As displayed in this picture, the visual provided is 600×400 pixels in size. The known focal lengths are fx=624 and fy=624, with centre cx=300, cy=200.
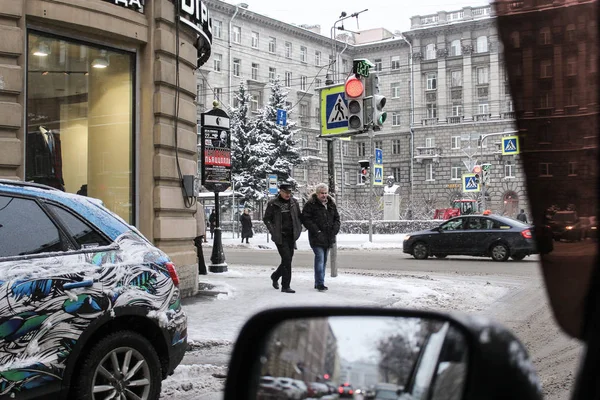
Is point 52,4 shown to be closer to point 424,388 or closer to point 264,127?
point 424,388

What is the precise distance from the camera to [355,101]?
12617 millimetres

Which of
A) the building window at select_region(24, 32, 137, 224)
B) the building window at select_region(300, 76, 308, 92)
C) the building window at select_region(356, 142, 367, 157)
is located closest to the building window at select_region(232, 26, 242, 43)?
the building window at select_region(300, 76, 308, 92)

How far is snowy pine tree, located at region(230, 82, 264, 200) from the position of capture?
52.3 metres

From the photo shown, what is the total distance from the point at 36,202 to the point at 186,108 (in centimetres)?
643

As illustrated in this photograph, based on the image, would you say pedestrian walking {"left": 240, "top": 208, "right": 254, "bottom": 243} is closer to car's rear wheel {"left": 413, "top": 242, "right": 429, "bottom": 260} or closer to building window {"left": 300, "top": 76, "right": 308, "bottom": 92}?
car's rear wheel {"left": 413, "top": 242, "right": 429, "bottom": 260}

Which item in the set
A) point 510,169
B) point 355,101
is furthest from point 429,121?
point 510,169

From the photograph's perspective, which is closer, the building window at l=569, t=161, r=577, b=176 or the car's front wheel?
the building window at l=569, t=161, r=577, b=176

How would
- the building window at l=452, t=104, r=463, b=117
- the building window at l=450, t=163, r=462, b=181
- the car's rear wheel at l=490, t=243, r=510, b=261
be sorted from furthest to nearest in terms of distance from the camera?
the building window at l=450, t=163, r=462, b=181, the building window at l=452, t=104, r=463, b=117, the car's rear wheel at l=490, t=243, r=510, b=261

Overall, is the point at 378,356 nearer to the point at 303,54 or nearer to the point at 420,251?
the point at 420,251

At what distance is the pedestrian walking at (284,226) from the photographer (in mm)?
11016

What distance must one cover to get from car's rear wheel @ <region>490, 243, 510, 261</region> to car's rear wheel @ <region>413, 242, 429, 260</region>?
2.32 metres

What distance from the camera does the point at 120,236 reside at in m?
4.55

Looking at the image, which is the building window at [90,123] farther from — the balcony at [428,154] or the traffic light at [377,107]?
the balcony at [428,154]

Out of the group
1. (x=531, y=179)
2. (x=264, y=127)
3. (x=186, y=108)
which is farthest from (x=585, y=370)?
(x=264, y=127)
